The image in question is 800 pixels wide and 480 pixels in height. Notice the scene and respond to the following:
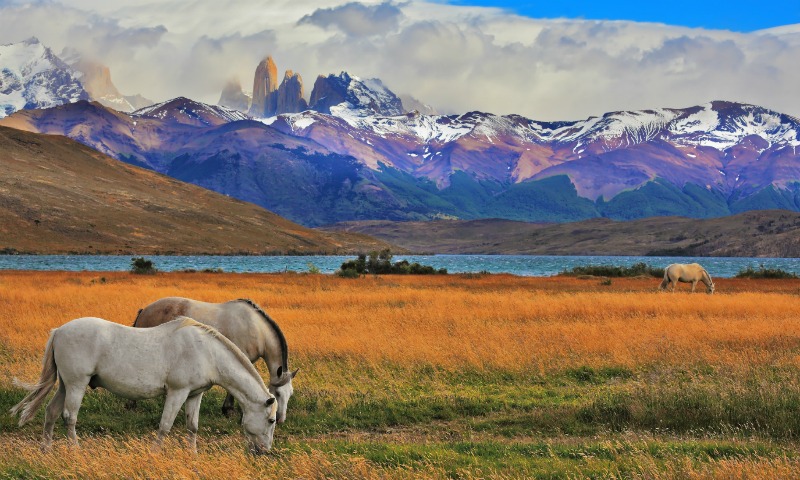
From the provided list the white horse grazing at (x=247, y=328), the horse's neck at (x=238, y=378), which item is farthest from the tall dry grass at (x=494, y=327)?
the horse's neck at (x=238, y=378)

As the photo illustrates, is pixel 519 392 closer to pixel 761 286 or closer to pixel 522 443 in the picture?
pixel 522 443

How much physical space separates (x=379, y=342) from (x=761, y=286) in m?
42.9

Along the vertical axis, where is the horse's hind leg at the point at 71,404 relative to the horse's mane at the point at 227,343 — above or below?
below

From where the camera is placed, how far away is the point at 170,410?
10.7 metres

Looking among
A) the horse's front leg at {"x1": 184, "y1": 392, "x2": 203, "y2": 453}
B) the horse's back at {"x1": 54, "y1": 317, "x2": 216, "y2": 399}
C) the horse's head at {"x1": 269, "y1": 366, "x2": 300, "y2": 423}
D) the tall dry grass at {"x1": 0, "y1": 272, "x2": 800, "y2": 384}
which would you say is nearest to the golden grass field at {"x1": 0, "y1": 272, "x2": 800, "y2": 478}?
the tall dry grass at {"x1": 0, "y1": 272, "x2": 800, "y2": 384}

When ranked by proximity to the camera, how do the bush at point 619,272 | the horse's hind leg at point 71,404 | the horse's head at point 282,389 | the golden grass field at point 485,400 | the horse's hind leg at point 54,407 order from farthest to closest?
the bush at point 619,272
the horse's head at point 282,389
the horse's hind leg at point 54,407
the horse's hind leg at point 71,404
the golden grass field at point 485,400

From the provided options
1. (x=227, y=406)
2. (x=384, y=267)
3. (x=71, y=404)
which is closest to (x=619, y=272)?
(x=384, y=267)

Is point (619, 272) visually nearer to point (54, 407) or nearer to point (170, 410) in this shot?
point (170, 410)

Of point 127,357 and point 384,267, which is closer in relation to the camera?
point 127,357

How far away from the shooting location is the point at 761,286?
5425cm

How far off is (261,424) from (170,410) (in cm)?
140

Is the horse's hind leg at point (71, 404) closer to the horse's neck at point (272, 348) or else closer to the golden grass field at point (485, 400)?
the golden grass field at point (485, 400)

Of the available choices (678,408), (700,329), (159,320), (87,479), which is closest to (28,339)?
(159,320)

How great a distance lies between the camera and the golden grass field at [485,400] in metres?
9.85
